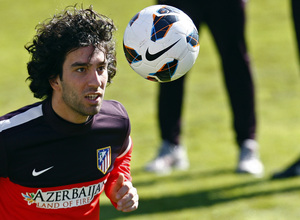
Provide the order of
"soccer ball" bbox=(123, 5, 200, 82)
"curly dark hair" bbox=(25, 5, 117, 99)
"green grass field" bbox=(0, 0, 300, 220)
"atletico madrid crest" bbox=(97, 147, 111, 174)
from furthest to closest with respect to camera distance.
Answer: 1. "green grass field" bbox=(0, 0, 300, 220)
2. "soccer ball" bbox=(123, 5, 200, 82)
3. "atletico madrid crest" bbox=(97, 147, 111, 174)
4. "curly dark hair" bbox=(25, 5, 117, 99)

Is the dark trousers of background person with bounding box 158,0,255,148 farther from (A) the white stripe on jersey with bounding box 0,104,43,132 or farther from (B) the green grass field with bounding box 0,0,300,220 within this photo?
(A) the white stripe on jersey with bounding box 0,104,43,132

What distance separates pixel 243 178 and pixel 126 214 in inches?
58.1

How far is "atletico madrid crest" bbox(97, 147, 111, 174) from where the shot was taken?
3.79 meters

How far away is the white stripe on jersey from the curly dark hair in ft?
0.77

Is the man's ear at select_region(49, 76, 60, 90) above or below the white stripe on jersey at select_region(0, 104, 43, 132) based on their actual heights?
above

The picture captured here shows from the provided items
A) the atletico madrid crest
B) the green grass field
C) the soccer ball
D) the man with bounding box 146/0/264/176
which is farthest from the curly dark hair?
the man with bounding box 146/0/264/176

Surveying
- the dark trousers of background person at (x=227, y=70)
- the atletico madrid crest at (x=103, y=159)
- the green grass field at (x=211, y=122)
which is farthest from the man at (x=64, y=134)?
the dark trousers of background person at (x=227, y=70)

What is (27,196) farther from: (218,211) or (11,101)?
(11,101)

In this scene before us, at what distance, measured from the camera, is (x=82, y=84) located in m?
3.52

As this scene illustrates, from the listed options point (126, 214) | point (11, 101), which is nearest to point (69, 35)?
point (126, 214)

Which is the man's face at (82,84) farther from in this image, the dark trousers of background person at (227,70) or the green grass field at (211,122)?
the dark trousers of background person at (227,70)

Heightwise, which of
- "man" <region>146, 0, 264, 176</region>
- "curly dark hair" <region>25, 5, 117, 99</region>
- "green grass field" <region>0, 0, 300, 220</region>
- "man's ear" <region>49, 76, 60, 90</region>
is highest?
"curly dark hair" <region>25, 5, 117, 99</region>

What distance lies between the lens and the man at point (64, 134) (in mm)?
3537

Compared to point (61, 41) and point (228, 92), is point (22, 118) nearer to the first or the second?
point (61, 41)
